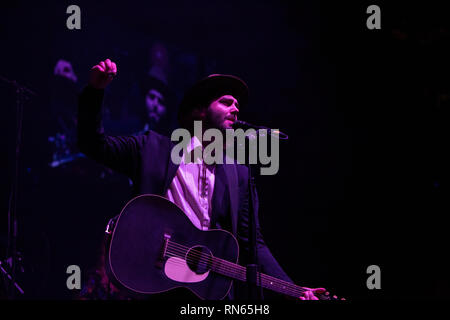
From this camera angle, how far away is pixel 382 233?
4555 mm

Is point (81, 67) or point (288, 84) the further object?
point (288, 84)

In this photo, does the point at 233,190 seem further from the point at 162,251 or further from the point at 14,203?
the point at 14,203

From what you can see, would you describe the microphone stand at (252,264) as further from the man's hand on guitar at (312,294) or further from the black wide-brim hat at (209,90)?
the black wide-brim hat at (209,90)

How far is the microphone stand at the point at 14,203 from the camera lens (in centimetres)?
322

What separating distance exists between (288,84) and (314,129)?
0.75m

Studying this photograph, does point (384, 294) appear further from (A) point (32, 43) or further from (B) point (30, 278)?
(A) point (32, 43)

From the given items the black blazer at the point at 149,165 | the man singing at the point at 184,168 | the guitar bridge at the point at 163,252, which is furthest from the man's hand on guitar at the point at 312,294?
the guitar bridge at the point at 163,252

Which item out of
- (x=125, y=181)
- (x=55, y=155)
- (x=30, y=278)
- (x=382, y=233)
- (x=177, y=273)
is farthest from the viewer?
(x=382, y=233)

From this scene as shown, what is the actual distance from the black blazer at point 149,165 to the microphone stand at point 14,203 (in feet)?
5.95

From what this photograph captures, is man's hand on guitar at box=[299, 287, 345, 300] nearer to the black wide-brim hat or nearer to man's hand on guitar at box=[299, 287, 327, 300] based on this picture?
man's hand on guitar at box=[299, 287, 327, 300]

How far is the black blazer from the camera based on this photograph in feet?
6.30

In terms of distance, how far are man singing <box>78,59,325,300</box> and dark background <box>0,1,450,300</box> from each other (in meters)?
1.86

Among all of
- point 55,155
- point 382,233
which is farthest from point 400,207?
point 55,155

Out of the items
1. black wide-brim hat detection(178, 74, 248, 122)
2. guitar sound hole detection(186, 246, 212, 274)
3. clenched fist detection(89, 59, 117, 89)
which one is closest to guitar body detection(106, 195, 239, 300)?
guitar sound hole detection(186, 246, 212, 274)
